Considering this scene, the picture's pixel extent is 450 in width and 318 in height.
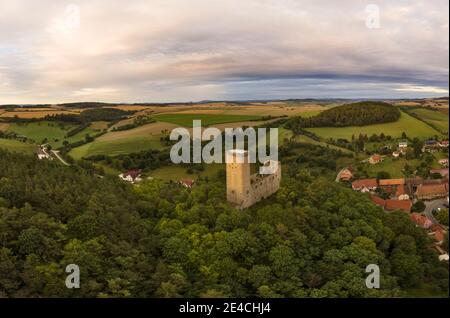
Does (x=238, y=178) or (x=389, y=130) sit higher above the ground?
(x=389, y=130)

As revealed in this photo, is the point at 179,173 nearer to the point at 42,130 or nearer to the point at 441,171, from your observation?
the point at 42,130

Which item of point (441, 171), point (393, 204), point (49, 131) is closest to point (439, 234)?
point (393, 204)

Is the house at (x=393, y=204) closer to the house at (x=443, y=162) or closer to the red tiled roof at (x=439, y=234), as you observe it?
the red tiled roof at (x=439, y=234)

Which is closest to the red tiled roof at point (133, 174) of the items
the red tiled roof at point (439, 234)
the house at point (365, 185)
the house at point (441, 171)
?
the house at point (365, 185)

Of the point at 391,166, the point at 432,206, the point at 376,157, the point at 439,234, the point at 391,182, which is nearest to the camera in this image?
the point at 439,234

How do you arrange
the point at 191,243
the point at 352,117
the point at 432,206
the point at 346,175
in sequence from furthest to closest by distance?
the point at 352,117 < the point at 346,175 < the point at 432,206 < the point at 191,243

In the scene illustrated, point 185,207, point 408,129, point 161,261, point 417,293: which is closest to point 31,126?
point 185,207
